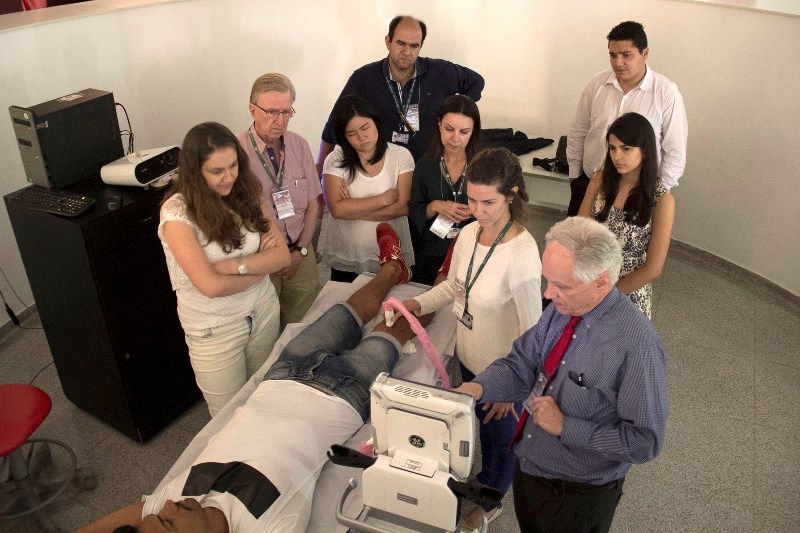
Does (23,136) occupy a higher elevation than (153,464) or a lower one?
higher

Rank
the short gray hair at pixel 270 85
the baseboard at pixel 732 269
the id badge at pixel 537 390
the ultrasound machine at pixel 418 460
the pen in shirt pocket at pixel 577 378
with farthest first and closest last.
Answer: the baseboard at pixel 732 269, the short gray hair at pixel 270 85, the id badge at pixel 537 390, the pen in shirt pocket at pixel 577 378, the ultrasound machine at pixel 418 460

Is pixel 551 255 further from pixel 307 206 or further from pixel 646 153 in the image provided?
pixel 307 206

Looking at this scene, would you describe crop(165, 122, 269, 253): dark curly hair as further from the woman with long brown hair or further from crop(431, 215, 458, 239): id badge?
crop(431, 215, 458, 239): id badge

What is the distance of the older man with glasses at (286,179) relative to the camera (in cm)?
281

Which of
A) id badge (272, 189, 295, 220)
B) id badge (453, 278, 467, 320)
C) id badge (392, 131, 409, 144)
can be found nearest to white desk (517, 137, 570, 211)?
id badge (392, 131, 409, 144)

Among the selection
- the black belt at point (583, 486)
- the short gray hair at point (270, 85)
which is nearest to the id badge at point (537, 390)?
the black belt at point (583, 486)

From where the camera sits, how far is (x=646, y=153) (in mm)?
2562

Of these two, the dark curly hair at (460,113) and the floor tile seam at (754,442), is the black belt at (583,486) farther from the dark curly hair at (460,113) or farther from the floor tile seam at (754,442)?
the dark curly hair at (460,113)

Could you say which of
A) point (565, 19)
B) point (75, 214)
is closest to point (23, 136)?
point (75, 214)

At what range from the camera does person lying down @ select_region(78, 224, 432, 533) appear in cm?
194

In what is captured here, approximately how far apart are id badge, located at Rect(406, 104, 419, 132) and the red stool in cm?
212

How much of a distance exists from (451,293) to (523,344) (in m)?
0.58

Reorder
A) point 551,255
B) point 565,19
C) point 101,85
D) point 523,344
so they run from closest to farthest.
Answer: point 551,255
point 523,344
point 101,85
point 565,19

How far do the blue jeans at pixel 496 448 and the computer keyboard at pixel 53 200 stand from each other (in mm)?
1624
